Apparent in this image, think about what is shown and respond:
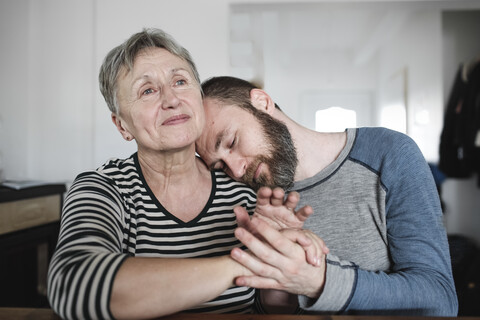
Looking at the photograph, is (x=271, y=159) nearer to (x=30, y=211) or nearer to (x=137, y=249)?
(x=137, y=249)

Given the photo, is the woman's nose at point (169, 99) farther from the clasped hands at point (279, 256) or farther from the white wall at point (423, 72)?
the white wall at point (423, 72)

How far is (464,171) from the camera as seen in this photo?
3848 mm

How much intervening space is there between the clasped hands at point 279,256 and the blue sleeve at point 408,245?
0.13 metres

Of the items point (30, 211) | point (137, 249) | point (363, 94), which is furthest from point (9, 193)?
point (363, 94)

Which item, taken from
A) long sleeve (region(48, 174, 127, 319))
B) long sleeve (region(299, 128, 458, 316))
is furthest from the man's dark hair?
long sleeve (region(48, 174, 127, 319))

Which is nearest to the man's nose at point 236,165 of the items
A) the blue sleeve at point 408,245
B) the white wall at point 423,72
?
the blue sleeve at point 408,245

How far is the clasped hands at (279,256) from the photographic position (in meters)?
0.82

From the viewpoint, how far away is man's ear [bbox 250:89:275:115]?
1365mm

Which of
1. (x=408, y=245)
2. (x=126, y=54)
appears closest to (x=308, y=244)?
(x=408, y=245)

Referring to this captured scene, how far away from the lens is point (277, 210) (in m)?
0.97

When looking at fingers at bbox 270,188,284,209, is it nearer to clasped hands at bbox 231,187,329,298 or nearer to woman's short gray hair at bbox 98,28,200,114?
clasped hands at bbox 231,187,329,298

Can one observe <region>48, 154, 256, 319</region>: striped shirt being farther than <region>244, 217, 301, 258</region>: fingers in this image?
No

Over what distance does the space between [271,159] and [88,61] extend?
243cm

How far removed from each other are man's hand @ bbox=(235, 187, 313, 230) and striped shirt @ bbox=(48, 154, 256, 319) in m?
0.23
